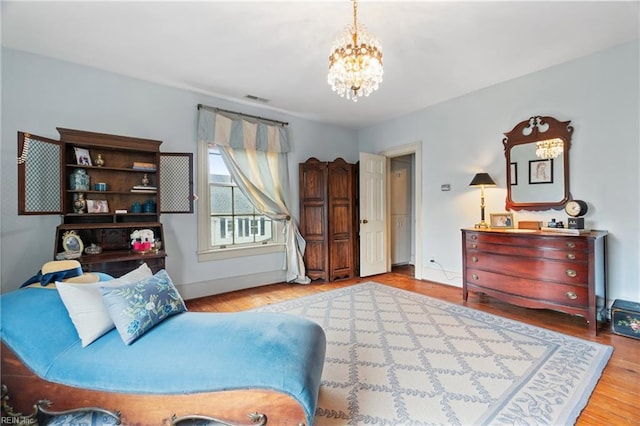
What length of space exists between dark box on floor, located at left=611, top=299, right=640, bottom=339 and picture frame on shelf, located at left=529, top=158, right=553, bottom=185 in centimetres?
142

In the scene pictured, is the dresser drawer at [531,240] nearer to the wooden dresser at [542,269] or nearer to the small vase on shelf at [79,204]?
the wooden dresser at [542,269]

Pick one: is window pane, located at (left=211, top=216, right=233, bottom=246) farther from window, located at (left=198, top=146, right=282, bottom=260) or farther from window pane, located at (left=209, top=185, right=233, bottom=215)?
window pane, located at (left=209, top=185, right=233, bottom=215)

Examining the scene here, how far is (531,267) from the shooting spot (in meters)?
3.00

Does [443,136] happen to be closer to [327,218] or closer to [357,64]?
[327,218]

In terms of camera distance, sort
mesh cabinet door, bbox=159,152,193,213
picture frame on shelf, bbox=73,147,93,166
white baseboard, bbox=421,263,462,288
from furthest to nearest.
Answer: white baseboard, bbox=421,263,462,288
mesh cabinet door, bbox=159,152,193,213
picture frame on shelf, bbox=73,147,93,166

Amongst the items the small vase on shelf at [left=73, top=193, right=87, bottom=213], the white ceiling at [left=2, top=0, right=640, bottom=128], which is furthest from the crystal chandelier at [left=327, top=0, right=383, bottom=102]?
the small vase on shelf at [left=73, top=193, right=87, bottom=213]

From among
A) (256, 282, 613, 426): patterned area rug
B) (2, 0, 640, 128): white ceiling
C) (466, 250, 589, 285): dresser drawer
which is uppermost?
(2, 0, 640, 128): white ceiling

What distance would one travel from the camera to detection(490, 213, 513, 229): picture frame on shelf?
3.62 meters

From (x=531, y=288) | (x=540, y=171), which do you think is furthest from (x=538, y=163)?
(x=531, y=288)

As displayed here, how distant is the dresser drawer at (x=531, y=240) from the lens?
272 cm

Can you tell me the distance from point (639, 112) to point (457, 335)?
109 inches

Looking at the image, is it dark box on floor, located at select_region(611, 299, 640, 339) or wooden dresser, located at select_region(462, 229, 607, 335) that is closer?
dark box on floor, located at select_region(611, 299, 640, 339)

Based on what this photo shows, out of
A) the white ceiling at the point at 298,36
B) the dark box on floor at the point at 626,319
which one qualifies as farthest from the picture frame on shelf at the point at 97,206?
the dark box on floor at the point at 626,319

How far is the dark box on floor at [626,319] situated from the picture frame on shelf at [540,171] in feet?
4.67
